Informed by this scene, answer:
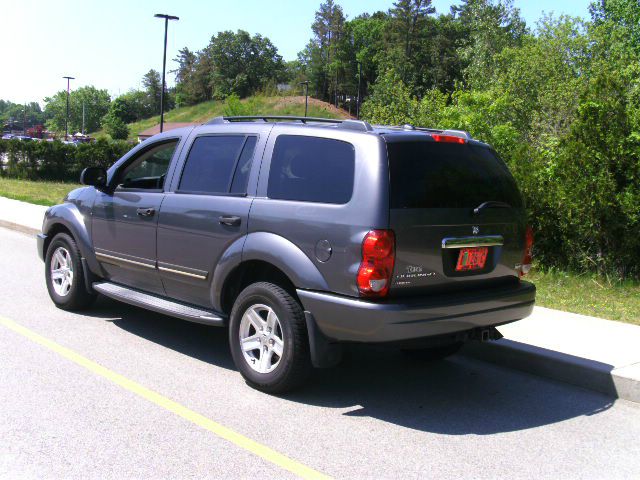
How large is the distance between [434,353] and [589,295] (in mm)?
3178

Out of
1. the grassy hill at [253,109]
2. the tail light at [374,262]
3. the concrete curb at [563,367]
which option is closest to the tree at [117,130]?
the grassy hill at [253,109]

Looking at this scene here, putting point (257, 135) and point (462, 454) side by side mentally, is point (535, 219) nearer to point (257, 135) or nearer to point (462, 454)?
point (257, 135)

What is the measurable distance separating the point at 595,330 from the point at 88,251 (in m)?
4.93

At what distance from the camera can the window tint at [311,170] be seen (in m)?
4.59

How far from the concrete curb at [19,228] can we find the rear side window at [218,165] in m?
8.28

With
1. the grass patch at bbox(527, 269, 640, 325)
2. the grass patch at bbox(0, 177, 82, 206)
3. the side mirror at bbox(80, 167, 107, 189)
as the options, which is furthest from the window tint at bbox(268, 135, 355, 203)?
the grass patch at bbox(0, 177, 82, 206)

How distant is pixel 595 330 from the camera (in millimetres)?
6527

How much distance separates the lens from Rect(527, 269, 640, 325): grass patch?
7.36 m

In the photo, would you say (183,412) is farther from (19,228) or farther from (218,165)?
(19,228)

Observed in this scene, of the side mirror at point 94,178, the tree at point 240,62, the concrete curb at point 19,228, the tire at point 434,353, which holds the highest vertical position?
the tree at point 240,62

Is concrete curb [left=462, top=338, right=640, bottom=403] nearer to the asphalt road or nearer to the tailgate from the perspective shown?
the asphalt road

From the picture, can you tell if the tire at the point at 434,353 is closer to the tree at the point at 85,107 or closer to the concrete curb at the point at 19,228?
the concrete curb at the point at 19,228

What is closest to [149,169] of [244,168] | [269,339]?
[244,168]

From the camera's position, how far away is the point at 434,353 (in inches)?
229
